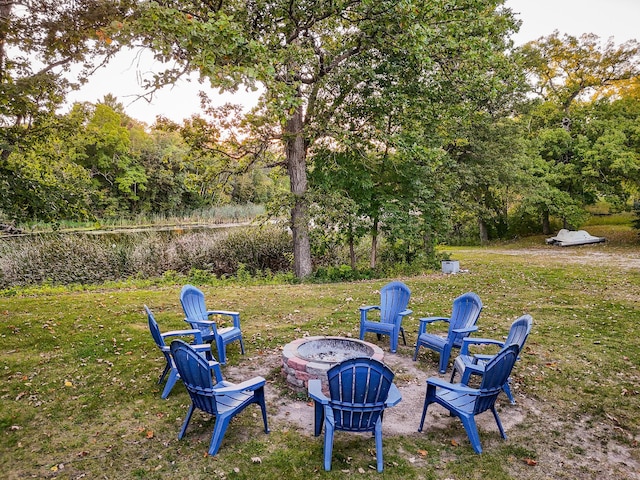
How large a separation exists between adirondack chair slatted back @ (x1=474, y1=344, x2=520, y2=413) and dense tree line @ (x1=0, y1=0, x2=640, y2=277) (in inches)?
151

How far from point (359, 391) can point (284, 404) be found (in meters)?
1.41

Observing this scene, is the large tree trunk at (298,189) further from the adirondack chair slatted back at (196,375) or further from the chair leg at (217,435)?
the chair leg at (217,435)

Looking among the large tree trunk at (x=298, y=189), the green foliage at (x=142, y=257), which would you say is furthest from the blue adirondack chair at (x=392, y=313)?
the green foliage at (x=142, y=257)

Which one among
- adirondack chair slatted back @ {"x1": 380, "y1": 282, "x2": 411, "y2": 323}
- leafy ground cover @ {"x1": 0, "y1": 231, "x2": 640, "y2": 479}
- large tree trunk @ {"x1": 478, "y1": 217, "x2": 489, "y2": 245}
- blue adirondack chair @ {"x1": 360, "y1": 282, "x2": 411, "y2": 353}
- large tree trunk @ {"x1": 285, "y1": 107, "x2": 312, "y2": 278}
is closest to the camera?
leafy ground cover @ {"x1": 0, "y1": 231, "x2": 640, "y2": 479}

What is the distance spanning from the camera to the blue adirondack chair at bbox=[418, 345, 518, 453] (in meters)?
3.40

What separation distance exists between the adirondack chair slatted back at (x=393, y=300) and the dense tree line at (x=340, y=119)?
10.6 feet

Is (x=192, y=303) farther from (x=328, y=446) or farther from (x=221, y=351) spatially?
(x=328, y=446)

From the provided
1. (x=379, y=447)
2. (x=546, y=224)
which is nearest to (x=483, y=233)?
(x=546, y=224)

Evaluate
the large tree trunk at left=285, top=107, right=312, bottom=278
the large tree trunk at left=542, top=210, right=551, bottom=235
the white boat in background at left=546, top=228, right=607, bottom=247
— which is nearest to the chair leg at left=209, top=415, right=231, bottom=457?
the large tree trunk at left=285, top=107, right=312, bottom=278

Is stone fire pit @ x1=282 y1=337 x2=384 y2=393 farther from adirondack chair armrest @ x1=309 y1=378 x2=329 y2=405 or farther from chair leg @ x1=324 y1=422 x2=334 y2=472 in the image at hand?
chair leg @ x1=324 y1=422 x2=334 y2=472

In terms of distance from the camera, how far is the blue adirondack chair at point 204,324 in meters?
5.27

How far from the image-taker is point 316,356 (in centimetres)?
479

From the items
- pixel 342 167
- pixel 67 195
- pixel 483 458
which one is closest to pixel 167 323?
pixel 67 195

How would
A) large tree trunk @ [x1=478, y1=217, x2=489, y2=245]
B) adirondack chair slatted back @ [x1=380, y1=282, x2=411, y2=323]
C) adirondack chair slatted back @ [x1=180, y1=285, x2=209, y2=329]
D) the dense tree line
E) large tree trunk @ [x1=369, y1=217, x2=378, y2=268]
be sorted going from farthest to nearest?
large tree trunk @ [x1=478, y1=217, x2=489, y2=245] → large tree trunk @ [x1=369, y1=217, x2=378, y2=268] → the dense tree line → adirondack chair slatted back @ [x1=380, y1=282, x2=411, y2=323] → adirondack chair slatted back @ [x1=180, y1=285, x2=209, y2=329]
